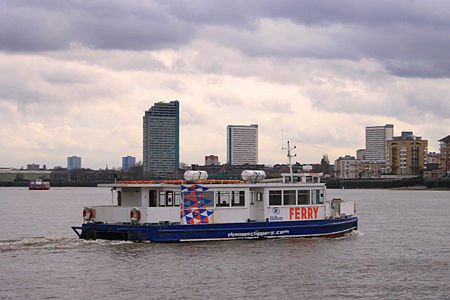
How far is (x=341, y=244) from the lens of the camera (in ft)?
138

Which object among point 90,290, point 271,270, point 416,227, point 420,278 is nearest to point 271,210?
point 271,270

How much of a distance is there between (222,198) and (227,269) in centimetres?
853

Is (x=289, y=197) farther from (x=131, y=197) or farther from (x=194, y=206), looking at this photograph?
(x=131, y=197)

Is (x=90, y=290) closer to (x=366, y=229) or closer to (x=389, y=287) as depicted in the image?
(x=389, y=287)

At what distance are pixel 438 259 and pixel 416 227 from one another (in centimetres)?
2213

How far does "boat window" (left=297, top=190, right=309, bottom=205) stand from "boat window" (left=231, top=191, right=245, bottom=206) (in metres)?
A: 4.01

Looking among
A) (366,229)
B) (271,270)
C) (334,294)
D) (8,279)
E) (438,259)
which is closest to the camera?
(334,294)

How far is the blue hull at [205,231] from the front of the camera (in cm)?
3819

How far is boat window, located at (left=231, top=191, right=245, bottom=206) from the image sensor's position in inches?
1604

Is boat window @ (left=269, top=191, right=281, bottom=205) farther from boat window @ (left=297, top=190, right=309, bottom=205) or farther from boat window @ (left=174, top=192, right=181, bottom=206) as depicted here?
boat window @ (left=174, top=192, right=181, bottom=206)

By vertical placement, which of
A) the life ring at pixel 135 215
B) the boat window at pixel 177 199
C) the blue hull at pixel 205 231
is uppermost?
the boat window at pixel 177 199

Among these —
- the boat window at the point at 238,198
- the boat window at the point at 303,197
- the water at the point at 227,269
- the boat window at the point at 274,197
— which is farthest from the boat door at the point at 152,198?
the boat window at the point at 303,197

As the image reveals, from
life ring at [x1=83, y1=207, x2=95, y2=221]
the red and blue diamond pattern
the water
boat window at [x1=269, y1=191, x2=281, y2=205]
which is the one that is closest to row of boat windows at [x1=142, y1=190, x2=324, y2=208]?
boat window at [x1=269, y1=191, x2=281, y2=205]

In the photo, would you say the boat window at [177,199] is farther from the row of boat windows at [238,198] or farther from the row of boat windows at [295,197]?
the row of boat windows at [295,197]
